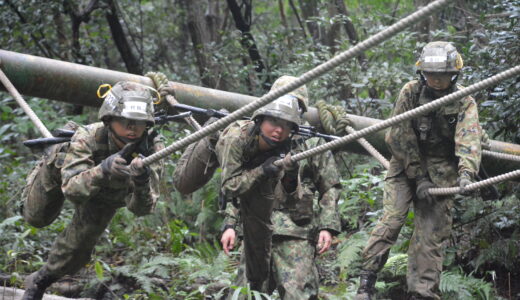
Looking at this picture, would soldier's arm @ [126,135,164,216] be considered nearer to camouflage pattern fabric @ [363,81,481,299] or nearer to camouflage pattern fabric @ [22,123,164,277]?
camouflage pattern fabric @ [22,123,164,277]

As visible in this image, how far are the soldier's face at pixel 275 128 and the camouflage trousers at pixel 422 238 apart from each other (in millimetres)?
1561

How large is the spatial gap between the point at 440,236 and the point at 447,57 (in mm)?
1587

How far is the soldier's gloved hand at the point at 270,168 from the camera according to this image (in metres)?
4.98

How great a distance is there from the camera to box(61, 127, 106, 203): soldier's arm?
488 centimetres

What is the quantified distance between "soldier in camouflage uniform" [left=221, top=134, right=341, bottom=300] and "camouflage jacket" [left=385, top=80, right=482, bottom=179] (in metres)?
0.71

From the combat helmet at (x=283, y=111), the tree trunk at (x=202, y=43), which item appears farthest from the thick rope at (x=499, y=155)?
the tree trunk at (x=202, y=43)

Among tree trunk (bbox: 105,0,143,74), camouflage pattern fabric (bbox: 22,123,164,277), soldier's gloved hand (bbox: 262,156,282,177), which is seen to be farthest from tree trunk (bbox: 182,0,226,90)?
soldier's gloved hand (bbox: 262,156,282,177)

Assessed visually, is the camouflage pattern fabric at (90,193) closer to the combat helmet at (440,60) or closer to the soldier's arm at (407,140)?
the soldier's arm at (407,140)

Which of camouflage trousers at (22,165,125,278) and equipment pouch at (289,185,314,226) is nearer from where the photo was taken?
camouflage trousers at (22,165,125,278)

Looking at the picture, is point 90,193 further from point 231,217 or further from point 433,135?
point 433,135

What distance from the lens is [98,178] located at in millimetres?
4812

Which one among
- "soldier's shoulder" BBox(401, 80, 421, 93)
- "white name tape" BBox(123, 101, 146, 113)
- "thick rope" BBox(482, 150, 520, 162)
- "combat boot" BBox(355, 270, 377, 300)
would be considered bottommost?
"combat boot" BBox(355, 270, 377, 300)

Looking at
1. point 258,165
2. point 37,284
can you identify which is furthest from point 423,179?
point 37,284

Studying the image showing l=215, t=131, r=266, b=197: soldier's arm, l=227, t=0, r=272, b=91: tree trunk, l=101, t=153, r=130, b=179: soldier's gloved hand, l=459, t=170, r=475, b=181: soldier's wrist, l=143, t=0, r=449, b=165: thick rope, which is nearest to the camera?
l=143, t=0, r=449, b=165: thick rope
